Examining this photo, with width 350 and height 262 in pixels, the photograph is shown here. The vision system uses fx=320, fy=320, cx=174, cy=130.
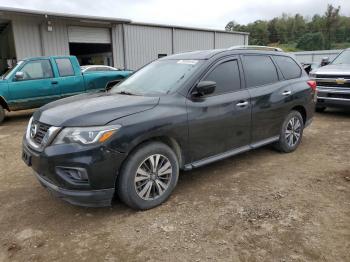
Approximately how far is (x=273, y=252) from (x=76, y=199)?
1891 millimetres

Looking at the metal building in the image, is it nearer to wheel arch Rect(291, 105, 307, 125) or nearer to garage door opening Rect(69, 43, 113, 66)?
garage door opening Rect(69, 43, 113, 66)

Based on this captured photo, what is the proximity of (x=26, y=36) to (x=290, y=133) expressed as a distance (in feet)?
44.8

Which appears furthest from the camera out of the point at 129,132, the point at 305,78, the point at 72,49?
the point at 72,49

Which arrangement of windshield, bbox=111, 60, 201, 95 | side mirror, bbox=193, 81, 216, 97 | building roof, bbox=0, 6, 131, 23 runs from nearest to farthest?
side mirror, bbox=193, 81, 216, 97
windshield, bbox=111, 60, 201, 95
building roof, bbox=0, 6, 131, 23

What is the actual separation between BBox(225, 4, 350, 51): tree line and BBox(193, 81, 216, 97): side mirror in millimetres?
59735

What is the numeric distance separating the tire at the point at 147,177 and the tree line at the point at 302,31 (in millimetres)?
60328

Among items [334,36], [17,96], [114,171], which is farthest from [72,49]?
[334,36]

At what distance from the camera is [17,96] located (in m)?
8.82

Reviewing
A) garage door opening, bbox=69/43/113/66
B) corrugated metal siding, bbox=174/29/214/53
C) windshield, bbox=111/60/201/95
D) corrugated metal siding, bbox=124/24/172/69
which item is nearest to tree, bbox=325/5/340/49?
corrugated metal siding, bbox=174/29/214/53

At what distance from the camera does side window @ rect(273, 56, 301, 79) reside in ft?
17.3

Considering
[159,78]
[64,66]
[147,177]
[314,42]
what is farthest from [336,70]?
[314,42]

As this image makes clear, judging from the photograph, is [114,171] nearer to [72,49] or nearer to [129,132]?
[129,132]

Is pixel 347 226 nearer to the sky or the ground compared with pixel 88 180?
nearer to the ground

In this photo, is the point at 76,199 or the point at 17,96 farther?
the point at 17,96
